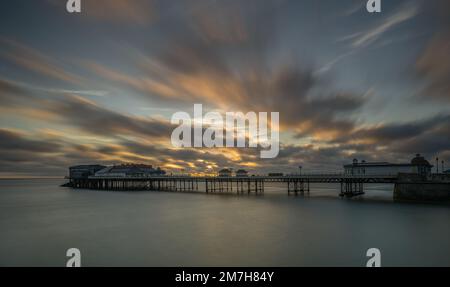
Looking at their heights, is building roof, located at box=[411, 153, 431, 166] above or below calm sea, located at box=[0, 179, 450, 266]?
above

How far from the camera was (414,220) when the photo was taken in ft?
93.8

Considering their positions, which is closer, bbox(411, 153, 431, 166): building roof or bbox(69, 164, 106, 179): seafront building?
bbox(411, 153, 431, 166): building roof

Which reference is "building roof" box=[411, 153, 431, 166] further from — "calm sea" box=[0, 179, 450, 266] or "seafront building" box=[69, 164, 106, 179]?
"seafront building" box=[69, 164, 106, 179]

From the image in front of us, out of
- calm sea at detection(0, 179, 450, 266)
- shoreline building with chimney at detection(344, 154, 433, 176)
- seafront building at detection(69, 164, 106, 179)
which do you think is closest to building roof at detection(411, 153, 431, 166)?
shoreline building with chimney at detection(344, 154, 433, 176)

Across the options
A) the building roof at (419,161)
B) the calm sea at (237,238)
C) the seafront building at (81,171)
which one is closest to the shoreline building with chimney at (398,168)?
the building roof at (419,161)

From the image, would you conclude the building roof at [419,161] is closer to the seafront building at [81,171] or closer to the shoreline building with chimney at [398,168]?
the shoreline building with chimney at [398,168]

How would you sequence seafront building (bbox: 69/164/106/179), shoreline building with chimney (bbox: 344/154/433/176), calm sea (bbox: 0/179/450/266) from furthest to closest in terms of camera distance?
seafront building (bbox: 69/164/106/179) < shoreline building with chimney (bbox: 344/154/433/176) < calm sea (bbox: 0/179/450/266)

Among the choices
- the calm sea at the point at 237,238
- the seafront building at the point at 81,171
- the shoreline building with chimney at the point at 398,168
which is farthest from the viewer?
the seafront building at the point at 81,171

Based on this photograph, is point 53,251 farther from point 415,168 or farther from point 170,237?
point 415,168

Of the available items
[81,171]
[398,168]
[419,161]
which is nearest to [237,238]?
[398,168]

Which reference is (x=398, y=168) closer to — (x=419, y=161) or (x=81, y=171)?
(x=419, y=161)
